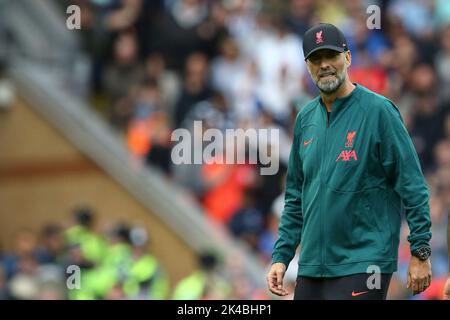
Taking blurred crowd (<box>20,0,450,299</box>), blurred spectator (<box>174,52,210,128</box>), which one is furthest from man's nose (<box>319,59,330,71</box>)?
blurred spectator (<box>174,52,210,128</box>)

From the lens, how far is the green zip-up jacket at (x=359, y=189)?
6.95m

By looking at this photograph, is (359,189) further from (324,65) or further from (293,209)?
(324,65)

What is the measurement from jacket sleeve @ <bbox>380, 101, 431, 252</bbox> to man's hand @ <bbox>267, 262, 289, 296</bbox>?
0.83 m

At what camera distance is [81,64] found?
1767 cm

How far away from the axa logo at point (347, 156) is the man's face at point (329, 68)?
0.36 m

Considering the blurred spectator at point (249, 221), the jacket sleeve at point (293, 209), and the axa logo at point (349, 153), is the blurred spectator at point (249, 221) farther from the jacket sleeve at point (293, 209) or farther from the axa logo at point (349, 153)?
the axa logo at point (349, 153)

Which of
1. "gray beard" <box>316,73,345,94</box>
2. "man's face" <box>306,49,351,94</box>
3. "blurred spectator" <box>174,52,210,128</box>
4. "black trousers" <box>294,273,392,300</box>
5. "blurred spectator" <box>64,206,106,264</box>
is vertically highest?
"blurred spectator" <box>174,52,210,128</box>

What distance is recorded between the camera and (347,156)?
23.2 feet

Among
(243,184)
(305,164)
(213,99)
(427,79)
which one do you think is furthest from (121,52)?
(305,164)

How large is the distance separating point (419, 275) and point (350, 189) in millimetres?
629

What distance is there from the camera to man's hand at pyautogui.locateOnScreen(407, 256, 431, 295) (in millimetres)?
6742

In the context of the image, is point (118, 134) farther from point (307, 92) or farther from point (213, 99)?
point (307, 92)

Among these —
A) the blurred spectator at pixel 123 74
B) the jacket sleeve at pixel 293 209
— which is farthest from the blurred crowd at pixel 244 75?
the jacket sleeve at pixel 293 209

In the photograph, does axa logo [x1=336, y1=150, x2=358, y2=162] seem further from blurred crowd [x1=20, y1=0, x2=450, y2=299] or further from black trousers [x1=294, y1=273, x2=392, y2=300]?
blurred crowd [x1=20, y1=0, x2=450, y2=299]
